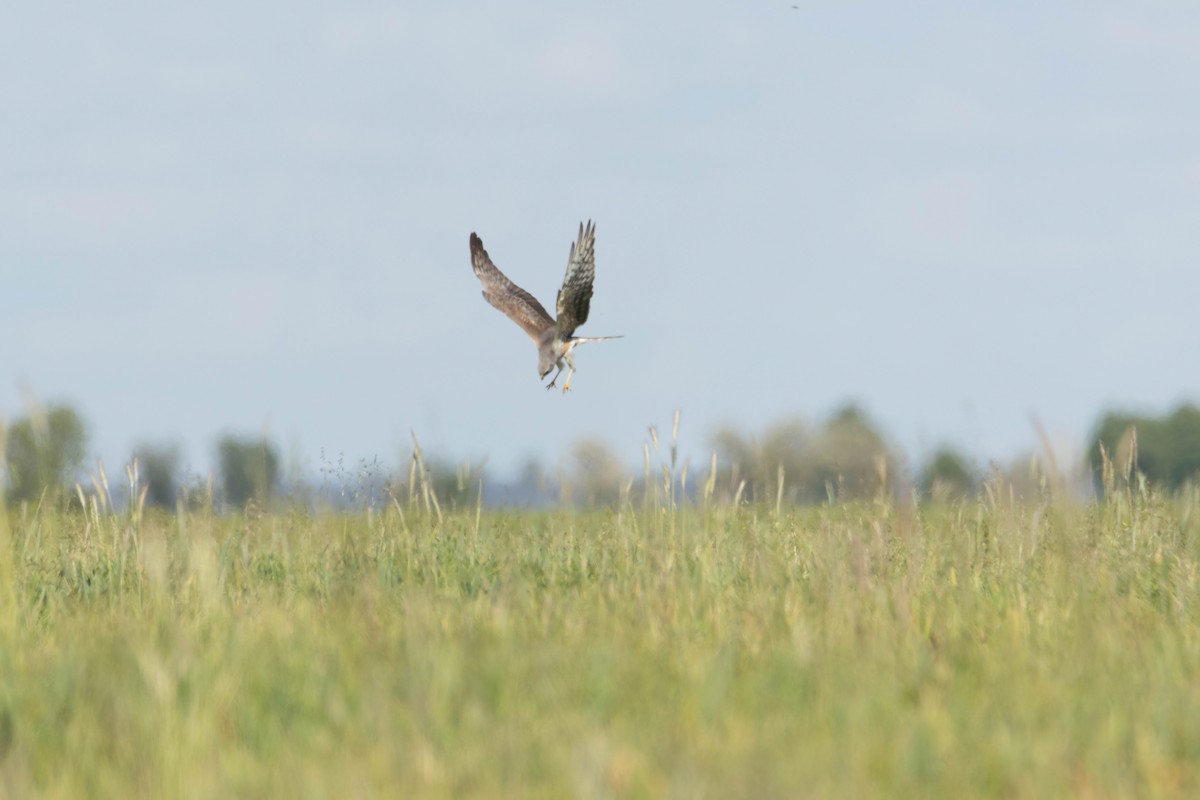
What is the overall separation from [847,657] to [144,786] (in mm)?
2266

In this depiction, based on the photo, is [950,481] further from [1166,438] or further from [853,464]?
[1166,438]

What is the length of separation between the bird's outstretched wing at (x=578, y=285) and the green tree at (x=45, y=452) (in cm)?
380

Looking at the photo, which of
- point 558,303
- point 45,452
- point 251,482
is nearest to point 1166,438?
point 558,303

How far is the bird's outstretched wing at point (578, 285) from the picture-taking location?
31.3 ft

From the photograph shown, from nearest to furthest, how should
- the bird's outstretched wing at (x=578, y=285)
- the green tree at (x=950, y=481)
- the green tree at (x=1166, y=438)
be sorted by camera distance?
the green tree at (x=950, y=481) → the bird's outstretched wing at (x=578, y=285) → the green tree at (x=1166, y=438)

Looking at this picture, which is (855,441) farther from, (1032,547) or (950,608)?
(950,608)

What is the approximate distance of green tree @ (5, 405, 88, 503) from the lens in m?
5.98

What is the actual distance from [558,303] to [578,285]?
37 centimetres

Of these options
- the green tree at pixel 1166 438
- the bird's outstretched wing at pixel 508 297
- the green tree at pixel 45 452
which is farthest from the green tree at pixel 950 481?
the green tree at pixel 1166 438

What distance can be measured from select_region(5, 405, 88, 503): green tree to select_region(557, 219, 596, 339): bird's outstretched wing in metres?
3.80

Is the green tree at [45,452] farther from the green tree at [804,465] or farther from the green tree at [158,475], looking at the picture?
the green tree at [804,465]

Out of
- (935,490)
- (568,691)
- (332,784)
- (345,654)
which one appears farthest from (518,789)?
(935,490)

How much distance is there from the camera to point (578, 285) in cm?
995

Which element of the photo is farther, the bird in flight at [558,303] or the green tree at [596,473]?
the bird in flight at [558,303]
